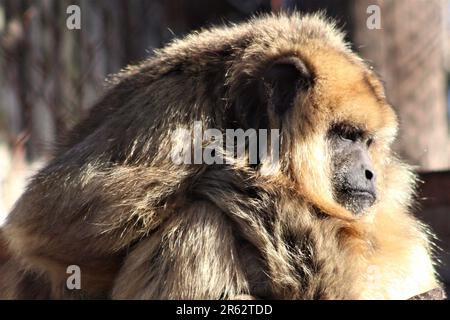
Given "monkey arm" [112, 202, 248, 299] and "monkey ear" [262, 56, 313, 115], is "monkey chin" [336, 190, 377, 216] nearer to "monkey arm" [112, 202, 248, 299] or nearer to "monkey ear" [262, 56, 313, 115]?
"monkey ear" [262, 56, 313, 115]

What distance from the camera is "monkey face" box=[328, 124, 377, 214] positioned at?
4.75 metres

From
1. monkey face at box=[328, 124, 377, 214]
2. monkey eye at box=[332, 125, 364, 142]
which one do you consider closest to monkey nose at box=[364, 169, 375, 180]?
monkey face at box=[328, 124, 377, 214]

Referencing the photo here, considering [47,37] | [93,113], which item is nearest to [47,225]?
[93,113]

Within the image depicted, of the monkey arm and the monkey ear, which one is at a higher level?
the monkey ear

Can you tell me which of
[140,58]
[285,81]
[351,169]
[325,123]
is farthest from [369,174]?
[140,58]

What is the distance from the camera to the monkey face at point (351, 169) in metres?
4.75

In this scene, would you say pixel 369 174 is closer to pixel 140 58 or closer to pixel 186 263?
pixel 186 263

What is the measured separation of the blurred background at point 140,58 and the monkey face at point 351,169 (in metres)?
0.98

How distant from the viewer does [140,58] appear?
396 inches

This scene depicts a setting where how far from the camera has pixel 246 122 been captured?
4680 millimetres

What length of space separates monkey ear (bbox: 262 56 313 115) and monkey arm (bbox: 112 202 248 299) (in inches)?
29.5

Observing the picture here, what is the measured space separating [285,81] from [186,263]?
1.17 m

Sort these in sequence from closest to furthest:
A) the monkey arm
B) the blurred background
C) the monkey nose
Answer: the monkey arm < the monkey nose < the blurred background

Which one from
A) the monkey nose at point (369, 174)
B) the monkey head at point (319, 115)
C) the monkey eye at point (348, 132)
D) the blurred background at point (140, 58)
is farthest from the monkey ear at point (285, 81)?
the blurred background at point (140, 58)
